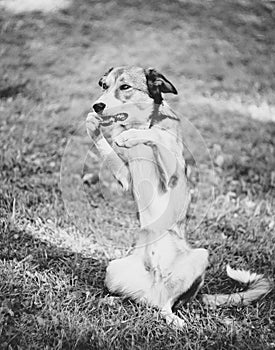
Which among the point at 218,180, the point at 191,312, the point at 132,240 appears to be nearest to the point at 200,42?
the point at 218,180

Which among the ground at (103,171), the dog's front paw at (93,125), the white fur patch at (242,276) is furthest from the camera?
the white fur patch at (242,276)

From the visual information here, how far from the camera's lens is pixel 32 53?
3.56 m

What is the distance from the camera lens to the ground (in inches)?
104

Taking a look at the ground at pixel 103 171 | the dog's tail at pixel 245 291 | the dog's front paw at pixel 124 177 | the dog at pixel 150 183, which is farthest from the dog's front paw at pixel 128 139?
the dog's tail at pixel 245 291

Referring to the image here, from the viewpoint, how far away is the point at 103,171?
313cm

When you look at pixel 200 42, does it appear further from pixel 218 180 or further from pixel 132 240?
pixel 132 240

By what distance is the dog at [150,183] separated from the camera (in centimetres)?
266

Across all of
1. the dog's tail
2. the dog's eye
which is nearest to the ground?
the dog's tail

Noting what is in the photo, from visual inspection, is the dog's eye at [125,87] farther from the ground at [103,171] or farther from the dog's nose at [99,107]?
the ground at [103,171]

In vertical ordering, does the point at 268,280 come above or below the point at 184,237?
below

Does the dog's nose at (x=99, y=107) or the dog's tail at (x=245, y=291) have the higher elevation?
the dog's nose at (x=99, y=107)

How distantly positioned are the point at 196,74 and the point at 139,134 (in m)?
1.24

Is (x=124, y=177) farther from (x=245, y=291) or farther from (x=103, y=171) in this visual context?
(x=245, y=291)

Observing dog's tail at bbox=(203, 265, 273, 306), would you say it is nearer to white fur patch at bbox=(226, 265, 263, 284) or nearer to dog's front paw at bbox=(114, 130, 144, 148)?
white fur patch at bbox=(226, 265, 263, 284)
